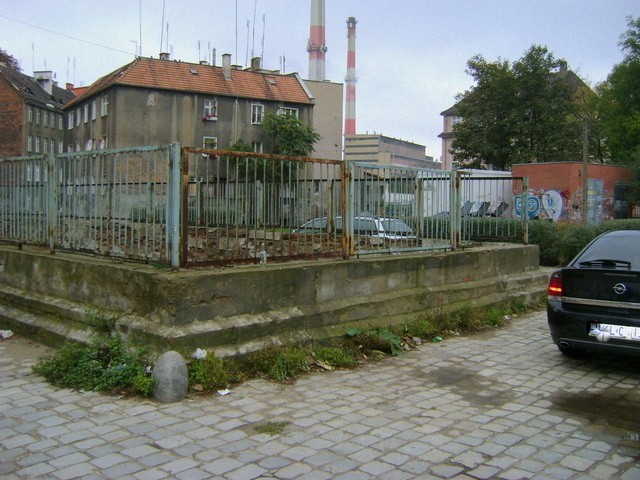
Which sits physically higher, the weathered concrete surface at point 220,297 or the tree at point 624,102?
the tree at point 624,102

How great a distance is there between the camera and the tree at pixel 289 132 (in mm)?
45000

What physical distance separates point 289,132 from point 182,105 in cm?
817

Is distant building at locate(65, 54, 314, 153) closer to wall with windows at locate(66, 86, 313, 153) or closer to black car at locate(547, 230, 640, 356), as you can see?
wall with windows at locate(66, 86, 313, 153)

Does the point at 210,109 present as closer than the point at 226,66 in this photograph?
Yes

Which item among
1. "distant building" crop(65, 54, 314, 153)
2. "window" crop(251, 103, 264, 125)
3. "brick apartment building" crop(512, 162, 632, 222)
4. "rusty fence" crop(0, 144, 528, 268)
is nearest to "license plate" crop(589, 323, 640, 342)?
"rusty fence" crop(0, 144, 528, 268)

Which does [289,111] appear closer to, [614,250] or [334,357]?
[614,250]

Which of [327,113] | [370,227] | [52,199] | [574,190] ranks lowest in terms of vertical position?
[370,227]

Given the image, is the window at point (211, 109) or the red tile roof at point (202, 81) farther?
the window at point (211, 109)

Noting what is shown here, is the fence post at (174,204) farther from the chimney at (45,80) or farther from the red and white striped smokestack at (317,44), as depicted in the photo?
the chimney at (45,80)

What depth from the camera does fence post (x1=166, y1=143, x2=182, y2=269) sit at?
570 cm

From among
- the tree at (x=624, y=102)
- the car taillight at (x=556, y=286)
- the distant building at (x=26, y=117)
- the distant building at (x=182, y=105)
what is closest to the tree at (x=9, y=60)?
the distant building at (x=26, y=117)

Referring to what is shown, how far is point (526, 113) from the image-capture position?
37.8 m

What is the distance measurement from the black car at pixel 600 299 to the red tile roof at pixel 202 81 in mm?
39554

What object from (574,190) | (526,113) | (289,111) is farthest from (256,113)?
(574,190)
